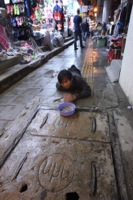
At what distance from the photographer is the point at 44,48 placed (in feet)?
25.3

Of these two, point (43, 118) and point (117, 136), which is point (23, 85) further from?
point (117, 136)

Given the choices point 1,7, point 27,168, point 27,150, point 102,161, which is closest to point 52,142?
point 27,150

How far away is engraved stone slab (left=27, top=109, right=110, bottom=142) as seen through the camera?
6.17ft

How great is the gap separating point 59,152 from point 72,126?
0.51m

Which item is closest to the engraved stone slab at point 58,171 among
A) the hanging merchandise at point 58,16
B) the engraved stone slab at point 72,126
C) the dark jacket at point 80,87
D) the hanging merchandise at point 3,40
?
the engraved stone slab at point 72,126

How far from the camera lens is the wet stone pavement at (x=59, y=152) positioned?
1250mm

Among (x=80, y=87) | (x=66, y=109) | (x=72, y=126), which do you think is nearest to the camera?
(x=72, y=126)

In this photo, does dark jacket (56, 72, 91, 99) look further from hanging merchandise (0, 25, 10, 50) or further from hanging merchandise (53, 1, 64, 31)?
hanging merchandise (53, 1, 64, 31)

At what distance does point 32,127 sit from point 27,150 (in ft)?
1.40

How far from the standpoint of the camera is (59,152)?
A: 1.62 metres

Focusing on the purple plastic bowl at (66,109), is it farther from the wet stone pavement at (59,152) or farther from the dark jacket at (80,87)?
the dark jacket at (80,87)

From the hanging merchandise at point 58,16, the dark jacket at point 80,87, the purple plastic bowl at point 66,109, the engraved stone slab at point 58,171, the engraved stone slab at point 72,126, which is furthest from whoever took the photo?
the hanging merchandise at point 58,16

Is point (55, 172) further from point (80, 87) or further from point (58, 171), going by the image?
point (80, 87)

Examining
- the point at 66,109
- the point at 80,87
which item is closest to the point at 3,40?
the point at 80,87
